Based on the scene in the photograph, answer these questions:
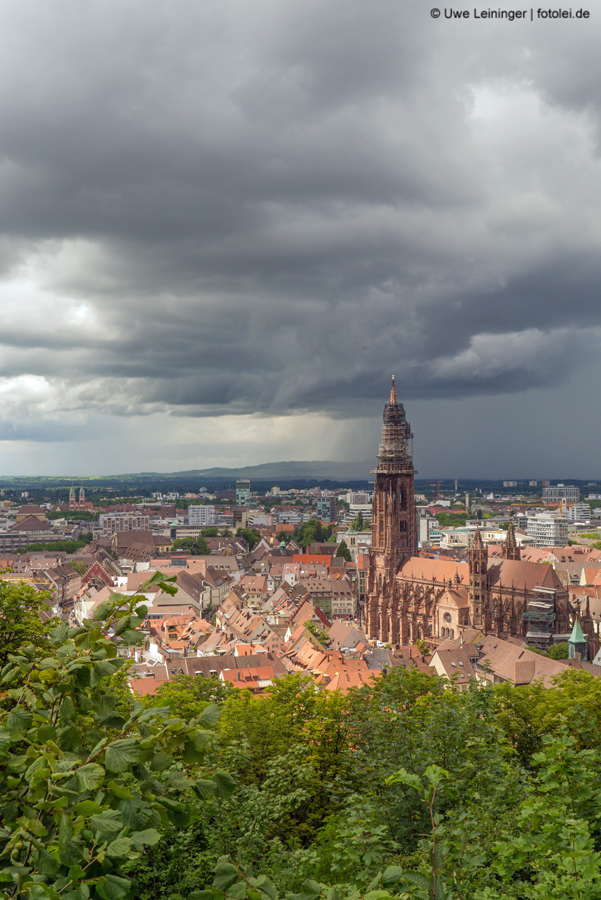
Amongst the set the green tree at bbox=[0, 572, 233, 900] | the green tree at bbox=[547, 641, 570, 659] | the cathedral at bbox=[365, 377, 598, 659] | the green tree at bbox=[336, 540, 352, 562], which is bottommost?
the green tree at bbox=[336, 540, 352, 562]

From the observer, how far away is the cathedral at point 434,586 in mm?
75625

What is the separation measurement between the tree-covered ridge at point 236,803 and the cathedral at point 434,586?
56.2 metres

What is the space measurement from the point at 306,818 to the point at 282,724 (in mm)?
3494

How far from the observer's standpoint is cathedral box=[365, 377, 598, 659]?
75625mm

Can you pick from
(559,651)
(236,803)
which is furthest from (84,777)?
(559,651)

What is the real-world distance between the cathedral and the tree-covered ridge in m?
56.2

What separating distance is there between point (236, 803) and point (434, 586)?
77019mm

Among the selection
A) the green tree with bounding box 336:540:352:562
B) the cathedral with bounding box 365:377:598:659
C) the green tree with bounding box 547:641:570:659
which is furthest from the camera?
the green tree with bounding box 336:540:352:562

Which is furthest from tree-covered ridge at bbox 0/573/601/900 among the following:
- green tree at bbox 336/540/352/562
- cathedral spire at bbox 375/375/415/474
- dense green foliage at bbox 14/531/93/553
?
dense green foliage at bbox 14/531/93/553

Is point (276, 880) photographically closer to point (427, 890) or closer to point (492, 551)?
point (427, 890)

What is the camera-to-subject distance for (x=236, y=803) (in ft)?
42.3

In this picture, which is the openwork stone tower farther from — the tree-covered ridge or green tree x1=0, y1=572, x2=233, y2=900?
green tree x1=0, y1=572, x2=233, y2=900

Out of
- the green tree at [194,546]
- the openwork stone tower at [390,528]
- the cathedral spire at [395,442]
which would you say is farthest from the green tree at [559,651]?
the green tree at [194,546]

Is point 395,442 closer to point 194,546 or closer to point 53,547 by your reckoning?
point 194,546
